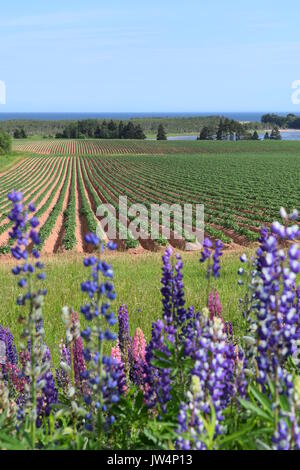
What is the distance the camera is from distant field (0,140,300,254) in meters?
26.0

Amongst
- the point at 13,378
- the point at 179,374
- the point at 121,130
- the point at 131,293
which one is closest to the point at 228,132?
the point at 121,130

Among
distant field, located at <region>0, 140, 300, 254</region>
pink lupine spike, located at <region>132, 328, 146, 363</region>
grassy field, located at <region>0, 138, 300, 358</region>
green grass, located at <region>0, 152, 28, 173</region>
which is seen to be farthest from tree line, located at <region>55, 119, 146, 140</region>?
pink lupine spike, located at <region>132, 328, 146, 363</region>

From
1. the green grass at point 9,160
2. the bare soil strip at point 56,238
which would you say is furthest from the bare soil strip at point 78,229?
the green grass at point 9,160

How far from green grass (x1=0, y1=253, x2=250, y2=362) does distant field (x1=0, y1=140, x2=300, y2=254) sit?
995 cm

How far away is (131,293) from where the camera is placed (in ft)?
31.2

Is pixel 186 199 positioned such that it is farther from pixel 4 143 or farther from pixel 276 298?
pixel 4 143

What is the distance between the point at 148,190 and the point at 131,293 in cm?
3425

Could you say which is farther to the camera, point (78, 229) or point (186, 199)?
point (186, 199)

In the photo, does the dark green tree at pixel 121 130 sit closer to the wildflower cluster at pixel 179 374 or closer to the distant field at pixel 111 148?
the distant field at pixel 111 148

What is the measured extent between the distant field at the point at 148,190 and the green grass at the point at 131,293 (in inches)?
392

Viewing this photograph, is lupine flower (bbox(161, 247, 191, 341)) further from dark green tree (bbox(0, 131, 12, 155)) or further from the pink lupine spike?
dark green tree (bbox(0, 131, 12, 155))

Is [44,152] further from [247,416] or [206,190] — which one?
[247,416]
